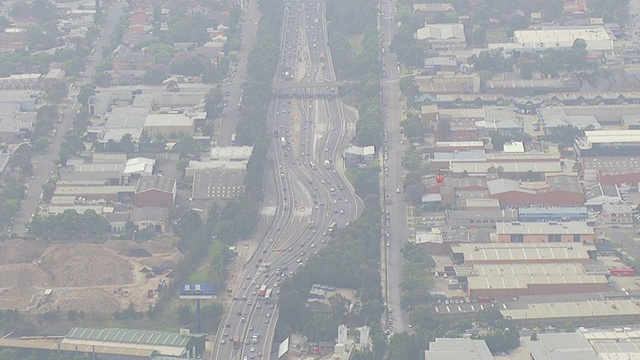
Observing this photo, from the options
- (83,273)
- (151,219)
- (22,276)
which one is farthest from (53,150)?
(83,273)

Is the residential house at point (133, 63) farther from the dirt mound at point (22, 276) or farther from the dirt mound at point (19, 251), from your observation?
the dirt mound at point (22, 276)

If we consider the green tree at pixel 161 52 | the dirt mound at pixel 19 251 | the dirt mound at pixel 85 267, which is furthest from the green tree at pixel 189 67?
the dirt mound at pixel 85 267

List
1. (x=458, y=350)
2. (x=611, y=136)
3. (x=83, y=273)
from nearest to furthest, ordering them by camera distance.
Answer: (x=458, y=350) → (x=83, y=273) → (x=611, y=136)

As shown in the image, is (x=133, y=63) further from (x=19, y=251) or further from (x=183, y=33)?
(x=19, y=251)

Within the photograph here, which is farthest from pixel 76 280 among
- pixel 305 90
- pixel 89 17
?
pixel 89 17

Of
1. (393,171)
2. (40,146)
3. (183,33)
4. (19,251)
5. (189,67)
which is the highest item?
(183,33)

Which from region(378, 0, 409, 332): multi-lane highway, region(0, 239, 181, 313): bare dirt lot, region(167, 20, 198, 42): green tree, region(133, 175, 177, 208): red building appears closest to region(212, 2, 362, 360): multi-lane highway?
region(378, 0, 409, 332): multi-lane highway
